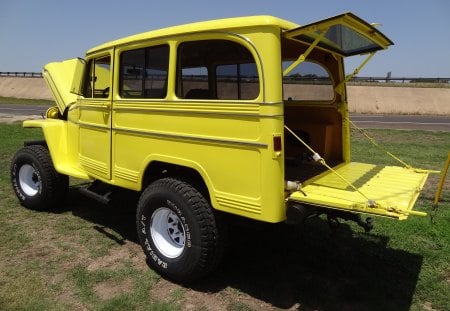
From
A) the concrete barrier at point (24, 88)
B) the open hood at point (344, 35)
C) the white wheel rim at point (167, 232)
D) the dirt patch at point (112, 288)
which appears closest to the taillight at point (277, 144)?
the open hood at point (344, 35)

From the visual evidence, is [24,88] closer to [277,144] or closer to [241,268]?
[241,268]

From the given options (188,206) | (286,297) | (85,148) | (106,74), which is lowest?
(286,297)

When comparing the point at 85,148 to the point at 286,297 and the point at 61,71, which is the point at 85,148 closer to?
the point at 61,71

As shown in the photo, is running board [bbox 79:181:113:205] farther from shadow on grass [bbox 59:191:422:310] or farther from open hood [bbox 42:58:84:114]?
open hood [bbox 42:58:84:114]

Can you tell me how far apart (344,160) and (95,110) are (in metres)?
2.97

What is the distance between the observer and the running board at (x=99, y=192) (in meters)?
4.90

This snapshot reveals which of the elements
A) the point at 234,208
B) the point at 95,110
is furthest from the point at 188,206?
the point at 95,110

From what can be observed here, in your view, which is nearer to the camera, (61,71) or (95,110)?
(95,110)

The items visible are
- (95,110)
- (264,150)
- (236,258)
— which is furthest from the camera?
(95,110)

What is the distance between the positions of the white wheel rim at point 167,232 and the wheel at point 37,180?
2234 millimetres

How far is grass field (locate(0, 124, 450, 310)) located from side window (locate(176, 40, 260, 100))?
1.23 meters

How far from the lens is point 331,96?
5.14m

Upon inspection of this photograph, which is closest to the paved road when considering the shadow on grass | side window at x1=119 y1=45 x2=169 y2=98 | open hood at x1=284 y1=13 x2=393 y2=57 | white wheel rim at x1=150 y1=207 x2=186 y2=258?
the shadow on grass

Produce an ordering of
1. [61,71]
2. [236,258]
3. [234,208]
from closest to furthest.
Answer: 1. [234,208]
2. [236,258]
3. [61,71]
